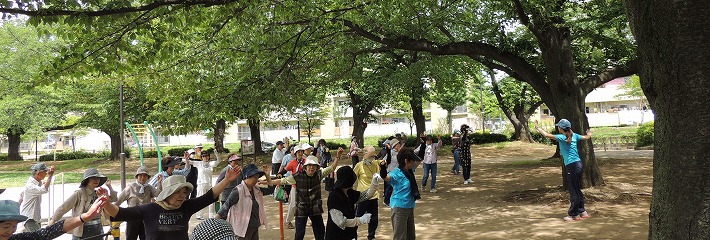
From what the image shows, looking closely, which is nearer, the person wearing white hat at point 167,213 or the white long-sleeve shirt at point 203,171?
the person wearing white hat at point 167,213

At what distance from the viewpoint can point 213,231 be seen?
256 centimetres

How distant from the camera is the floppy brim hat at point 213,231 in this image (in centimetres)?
253

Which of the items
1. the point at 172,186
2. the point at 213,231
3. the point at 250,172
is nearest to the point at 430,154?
the point at 250,172

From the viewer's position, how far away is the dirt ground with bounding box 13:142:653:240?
774cm

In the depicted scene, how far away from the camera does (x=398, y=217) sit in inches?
237

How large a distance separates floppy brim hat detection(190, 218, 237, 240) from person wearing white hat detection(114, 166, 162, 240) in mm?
4313

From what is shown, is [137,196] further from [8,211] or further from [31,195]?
[8,211]

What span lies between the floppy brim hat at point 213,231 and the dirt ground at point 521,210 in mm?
5615

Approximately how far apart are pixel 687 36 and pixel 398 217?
3495 millimetres

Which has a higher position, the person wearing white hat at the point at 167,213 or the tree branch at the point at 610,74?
the tree branch at the point at 610,74

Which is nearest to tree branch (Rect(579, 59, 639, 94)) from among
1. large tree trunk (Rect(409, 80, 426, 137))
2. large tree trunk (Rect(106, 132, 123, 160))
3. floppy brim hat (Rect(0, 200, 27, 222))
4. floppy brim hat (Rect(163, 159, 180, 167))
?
floppy brim hat (Rect(163, 159, 180, 167))

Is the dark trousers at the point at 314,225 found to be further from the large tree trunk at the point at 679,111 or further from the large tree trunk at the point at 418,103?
the large tree trunk at the point at 418,103

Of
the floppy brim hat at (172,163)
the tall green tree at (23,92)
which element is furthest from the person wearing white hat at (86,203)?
the tall green tree at (23,92)

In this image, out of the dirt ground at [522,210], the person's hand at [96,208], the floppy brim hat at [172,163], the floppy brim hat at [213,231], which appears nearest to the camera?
the floppy brim hat at [213,231]
